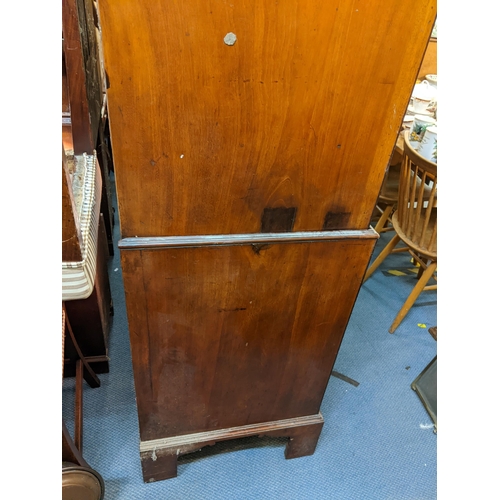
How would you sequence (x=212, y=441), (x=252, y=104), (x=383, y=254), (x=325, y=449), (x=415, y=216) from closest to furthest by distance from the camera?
(x=252, y=104) < (x=212, y=441) < (x=325, y=449) < (x=415, y=216) < (x=383, y=254)

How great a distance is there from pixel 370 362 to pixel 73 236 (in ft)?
4.47

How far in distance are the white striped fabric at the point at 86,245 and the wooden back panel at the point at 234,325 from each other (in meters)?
0.17

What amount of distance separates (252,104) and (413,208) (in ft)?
4.37

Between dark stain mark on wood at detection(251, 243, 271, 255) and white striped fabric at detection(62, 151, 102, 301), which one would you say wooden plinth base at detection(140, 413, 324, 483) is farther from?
dark stain mark on wood at detection(251, 243, 271, 255)

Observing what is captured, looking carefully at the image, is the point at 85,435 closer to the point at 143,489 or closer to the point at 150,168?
the point at 143,489

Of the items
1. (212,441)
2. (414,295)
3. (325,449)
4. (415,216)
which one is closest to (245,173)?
(212,441)

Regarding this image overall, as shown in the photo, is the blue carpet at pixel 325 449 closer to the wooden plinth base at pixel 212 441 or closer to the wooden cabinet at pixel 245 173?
the wooden plinth base at pixel 212 441

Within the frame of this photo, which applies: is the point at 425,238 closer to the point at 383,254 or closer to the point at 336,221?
the point at 383,254

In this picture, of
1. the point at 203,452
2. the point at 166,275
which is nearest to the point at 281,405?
the point at 203,452

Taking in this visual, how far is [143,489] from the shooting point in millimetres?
1234

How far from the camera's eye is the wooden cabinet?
62 cm

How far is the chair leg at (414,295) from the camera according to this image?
182 cm

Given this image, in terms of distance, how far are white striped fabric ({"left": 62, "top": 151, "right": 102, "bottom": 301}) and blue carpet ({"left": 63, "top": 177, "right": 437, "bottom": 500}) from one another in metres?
0.63

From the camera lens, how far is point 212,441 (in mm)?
1206
